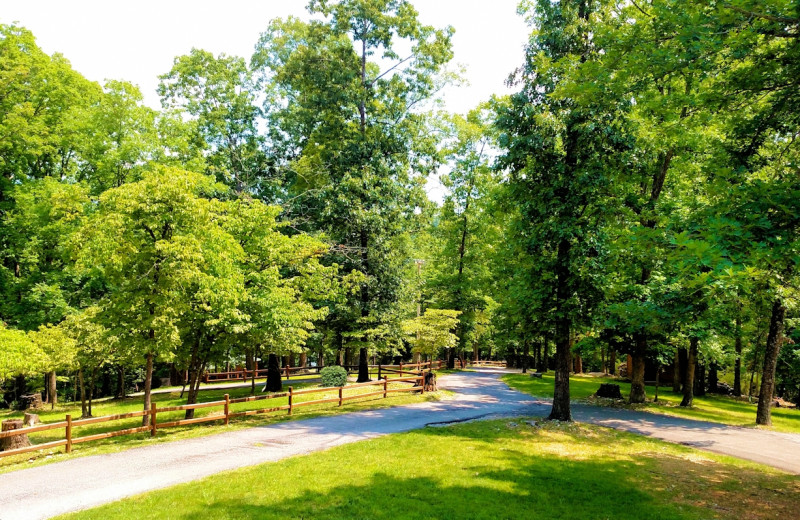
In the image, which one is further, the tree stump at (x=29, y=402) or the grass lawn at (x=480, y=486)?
the tree stump at (x=29, y=402)

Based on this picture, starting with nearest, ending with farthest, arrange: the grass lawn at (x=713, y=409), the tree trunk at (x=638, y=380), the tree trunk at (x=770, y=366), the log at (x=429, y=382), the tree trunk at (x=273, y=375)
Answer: the tree trunk at (x=770, y=366) → the grass lawn at (x=713, y=409) → the tree trunk at (x=638, y=380) → the log at (x=429, y=382) → the tree trunk at (x=273, y=375)

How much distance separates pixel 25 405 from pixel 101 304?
15667 mm

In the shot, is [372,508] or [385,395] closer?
[372,508]

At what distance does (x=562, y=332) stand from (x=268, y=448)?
965 centimetres

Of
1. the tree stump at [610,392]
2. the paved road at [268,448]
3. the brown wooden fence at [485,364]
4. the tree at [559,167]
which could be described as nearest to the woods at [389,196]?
Answer: the tree at [559,167]

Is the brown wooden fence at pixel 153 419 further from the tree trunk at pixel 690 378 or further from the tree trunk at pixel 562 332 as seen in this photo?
the tree trunk at pixel 690 378

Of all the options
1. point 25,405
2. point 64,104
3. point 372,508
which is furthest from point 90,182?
point 372,508

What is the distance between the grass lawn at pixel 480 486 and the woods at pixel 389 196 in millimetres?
3488

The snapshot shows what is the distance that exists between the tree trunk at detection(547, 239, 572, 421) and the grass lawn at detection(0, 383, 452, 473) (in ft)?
22.1

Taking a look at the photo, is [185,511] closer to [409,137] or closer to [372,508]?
[372,508]

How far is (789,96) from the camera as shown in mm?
7219

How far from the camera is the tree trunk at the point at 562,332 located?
14297mm

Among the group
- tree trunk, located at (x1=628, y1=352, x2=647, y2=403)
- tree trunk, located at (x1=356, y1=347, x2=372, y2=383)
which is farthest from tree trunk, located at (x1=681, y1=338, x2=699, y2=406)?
tree trunk, located at (x1=356, y1=347, x2=372, y2=383)

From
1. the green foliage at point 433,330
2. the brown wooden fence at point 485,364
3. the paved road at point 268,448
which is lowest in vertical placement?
the brown wooden fence at point 485,364
